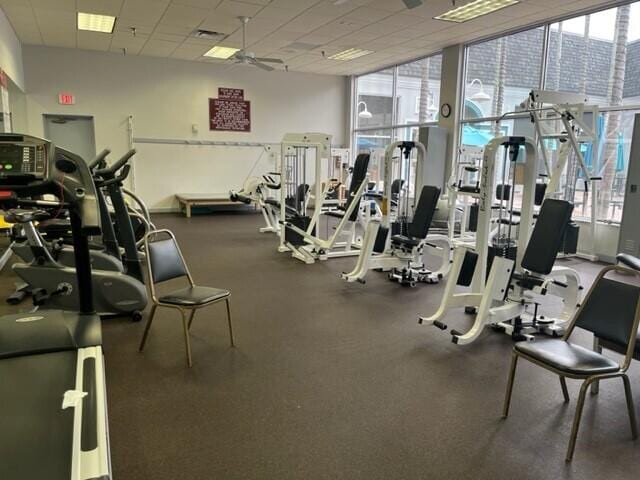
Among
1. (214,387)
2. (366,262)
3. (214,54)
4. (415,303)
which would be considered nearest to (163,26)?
(214,54)

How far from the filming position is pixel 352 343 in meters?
3.54

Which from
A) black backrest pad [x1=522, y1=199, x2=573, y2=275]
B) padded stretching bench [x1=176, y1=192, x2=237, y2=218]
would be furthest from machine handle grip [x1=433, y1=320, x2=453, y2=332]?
padded stretching bench [x1=176, y1=192, x2=237, y2=218]

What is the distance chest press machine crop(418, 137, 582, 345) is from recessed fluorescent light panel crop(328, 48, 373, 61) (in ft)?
18.6

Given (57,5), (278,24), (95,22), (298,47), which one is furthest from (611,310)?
(95,22)

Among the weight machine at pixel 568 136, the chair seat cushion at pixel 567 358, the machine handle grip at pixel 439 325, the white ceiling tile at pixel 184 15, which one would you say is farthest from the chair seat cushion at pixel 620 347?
the white ceiling tile at pixel 184 15

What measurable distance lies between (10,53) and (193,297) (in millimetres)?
6695

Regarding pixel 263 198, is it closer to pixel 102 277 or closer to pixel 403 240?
pixel 403 240

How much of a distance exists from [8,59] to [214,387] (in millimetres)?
6952

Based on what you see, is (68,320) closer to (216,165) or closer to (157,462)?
(157,462)

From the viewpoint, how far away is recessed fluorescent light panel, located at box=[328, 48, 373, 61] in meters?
8.80

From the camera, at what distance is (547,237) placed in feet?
11.4

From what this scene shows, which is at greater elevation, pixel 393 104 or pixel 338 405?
pixel 393 104

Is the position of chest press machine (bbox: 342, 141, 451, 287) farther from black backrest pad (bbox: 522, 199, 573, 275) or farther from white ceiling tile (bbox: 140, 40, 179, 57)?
white ceiling tile (bbox: 140, 40, 179, 57)

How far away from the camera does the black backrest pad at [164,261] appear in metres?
3.28
